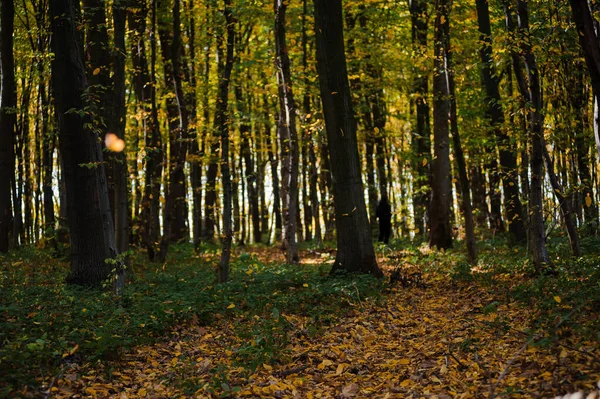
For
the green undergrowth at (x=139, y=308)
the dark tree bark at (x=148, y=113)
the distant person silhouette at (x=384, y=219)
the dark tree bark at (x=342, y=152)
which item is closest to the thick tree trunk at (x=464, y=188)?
the dark tree bark at (x=342, y=152)

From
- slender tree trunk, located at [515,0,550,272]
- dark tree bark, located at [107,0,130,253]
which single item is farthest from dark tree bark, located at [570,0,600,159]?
dark tree bark, located at [107,0,130,253]

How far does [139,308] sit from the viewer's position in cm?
843

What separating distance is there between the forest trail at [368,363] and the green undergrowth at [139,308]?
0.23 metres

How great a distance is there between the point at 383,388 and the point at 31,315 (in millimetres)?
4771

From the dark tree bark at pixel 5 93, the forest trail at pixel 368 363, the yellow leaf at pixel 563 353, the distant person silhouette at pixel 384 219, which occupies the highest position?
the dark tree bark at pixel 5 93

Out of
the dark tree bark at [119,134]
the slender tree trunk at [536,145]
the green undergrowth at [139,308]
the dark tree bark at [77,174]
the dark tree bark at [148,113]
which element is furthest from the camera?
the dark tree bark at [148,113]

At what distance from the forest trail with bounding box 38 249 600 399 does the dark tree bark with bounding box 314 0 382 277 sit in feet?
9.49

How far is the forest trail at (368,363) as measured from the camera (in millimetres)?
5355

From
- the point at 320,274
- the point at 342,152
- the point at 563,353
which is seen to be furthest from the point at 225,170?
the point at 563,353

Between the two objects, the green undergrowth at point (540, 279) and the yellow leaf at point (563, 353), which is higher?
the green undergrowth at point (540, 279)

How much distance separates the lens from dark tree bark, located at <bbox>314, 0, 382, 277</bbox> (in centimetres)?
1175

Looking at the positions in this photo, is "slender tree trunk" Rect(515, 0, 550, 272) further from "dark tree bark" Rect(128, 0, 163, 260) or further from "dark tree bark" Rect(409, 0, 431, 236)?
"dark tree bark" Rect(128, 0, 163, 260)

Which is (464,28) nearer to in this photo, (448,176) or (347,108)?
(448,176)

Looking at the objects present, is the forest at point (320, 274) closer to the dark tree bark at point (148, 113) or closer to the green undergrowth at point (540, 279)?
the green undergrowth at point (540, 279)
